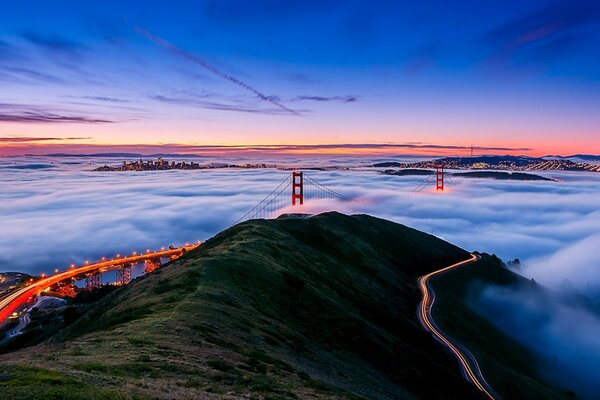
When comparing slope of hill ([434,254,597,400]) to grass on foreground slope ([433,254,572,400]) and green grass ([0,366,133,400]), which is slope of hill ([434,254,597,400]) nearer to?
grass on foreground slope ([433,254,572,400])

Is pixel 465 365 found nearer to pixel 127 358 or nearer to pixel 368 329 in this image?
pixel 368 329

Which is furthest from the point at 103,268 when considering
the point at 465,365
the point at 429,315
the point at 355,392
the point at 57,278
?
the point at 355,392

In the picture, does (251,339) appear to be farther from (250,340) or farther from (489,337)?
(489,337)

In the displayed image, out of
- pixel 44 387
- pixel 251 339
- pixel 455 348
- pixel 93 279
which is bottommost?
pixel 93 279

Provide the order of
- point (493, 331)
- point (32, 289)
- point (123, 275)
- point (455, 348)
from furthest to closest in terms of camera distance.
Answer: point (123, 275), point (32, 289), point (493, 331), point (455, 348)

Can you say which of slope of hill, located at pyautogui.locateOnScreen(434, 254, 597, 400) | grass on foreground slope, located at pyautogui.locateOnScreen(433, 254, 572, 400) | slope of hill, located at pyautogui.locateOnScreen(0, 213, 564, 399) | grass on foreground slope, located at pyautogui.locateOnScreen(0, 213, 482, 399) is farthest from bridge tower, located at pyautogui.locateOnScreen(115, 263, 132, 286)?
slope of hill, located at pyautogui.locateOnScreen(434, 254, 597, 400)

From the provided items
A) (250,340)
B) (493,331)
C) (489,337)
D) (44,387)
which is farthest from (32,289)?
(44,387)
